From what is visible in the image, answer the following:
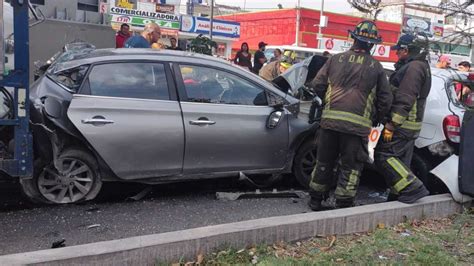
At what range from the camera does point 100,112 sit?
4.66 meters

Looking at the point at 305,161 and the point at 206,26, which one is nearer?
the point at 305,161

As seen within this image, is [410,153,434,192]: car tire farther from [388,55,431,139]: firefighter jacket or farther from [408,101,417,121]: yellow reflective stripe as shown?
[408,101,417,121]: yellow reflective stripe

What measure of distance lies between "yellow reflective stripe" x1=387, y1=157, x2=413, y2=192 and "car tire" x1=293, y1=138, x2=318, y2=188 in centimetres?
94

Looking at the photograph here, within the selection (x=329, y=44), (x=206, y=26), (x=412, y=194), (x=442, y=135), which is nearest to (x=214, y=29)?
(x=206, y=26)

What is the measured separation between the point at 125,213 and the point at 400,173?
8.72 ft

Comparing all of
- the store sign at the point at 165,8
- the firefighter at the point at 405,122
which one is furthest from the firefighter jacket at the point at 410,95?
the store sign at the point at 165,8

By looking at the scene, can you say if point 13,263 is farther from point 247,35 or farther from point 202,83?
point 247,35

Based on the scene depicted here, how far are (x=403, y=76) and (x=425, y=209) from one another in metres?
1.29

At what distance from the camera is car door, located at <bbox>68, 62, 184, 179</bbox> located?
15.3 feet

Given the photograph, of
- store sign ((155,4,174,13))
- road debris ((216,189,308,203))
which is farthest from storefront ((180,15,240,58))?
road debris ((216,189,308,203))

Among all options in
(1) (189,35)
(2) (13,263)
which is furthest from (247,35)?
(2) (13,263)

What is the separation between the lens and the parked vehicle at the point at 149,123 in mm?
4656

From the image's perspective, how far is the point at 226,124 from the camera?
16.7ft

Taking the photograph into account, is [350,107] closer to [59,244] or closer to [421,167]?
[421,167]
